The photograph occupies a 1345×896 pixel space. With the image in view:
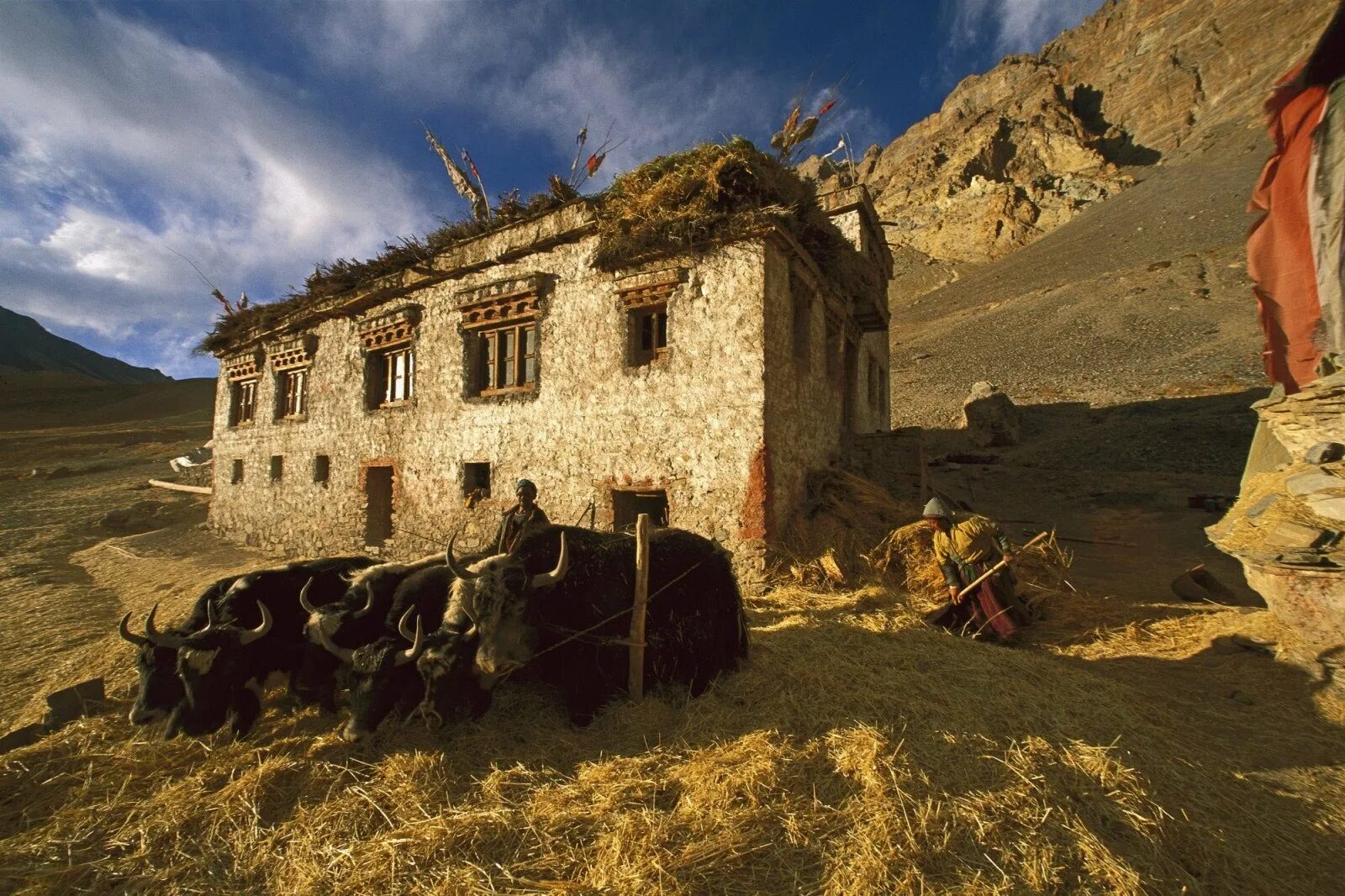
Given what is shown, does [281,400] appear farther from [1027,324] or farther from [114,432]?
[1027,324]

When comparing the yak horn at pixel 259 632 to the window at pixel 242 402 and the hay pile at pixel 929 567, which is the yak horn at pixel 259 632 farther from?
the window at pixel 242 402

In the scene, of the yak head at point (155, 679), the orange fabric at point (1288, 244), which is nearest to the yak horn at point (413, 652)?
the yak head at point (155, 679)

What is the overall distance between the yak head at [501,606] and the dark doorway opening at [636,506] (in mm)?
4025

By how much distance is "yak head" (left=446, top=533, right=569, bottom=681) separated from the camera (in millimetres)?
3645

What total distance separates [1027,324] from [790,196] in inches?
1261

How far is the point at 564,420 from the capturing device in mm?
8500

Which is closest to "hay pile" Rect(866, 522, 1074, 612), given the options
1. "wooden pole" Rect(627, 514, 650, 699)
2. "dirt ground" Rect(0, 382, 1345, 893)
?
"dirt ground" Rect(0, 382, 1345, 893)

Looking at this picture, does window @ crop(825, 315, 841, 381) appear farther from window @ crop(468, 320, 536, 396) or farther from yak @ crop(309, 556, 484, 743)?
yak @ crop(309, 556, 484, 743)

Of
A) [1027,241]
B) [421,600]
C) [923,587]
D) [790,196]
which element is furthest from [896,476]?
[1027,241]

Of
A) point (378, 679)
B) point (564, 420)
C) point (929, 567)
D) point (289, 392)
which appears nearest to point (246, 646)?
point (378, 679)

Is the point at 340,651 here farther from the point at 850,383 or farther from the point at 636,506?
the point at 850,383

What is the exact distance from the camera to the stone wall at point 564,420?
7.34 m

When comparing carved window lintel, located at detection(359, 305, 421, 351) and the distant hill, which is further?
the distant hill

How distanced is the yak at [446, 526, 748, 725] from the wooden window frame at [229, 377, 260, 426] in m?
13.8
